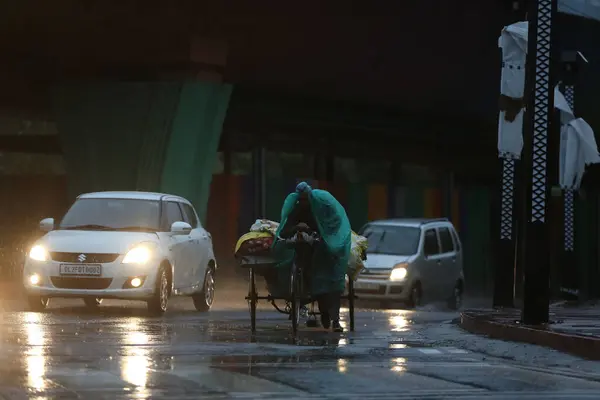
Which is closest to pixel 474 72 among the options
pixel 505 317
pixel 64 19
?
pixel 64 19

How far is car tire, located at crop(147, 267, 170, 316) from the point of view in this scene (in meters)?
20.3

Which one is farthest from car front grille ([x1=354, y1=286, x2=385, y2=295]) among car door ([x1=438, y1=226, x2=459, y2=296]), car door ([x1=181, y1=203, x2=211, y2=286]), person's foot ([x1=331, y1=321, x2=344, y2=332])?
person's foot ([x1=331, y1=321, x2=344, y2=332])

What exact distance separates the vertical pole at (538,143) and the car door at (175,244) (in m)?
5.96

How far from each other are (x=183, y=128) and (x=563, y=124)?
9.42m

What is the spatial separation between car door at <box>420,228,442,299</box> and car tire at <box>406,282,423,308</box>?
201mm

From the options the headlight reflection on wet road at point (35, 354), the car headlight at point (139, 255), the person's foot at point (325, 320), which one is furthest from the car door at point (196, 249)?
the person's foot at point (325, 320)

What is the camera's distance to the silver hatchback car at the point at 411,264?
92.7 ft

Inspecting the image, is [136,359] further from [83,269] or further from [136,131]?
[136,131]

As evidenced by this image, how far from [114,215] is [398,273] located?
825 centimetres

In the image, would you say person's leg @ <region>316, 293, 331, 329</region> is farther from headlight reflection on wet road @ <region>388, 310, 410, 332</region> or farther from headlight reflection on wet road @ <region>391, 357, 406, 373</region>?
headlight reflection on wet road @ <region>391, 357, 406, 373</region>

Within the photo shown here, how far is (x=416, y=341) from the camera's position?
16.0 meters

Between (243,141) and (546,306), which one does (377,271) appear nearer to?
(546,306)

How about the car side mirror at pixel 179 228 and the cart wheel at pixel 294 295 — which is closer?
the cart wheel at pixel 294 295

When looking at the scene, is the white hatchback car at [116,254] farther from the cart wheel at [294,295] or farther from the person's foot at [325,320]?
the cart wheel at [294,295]
